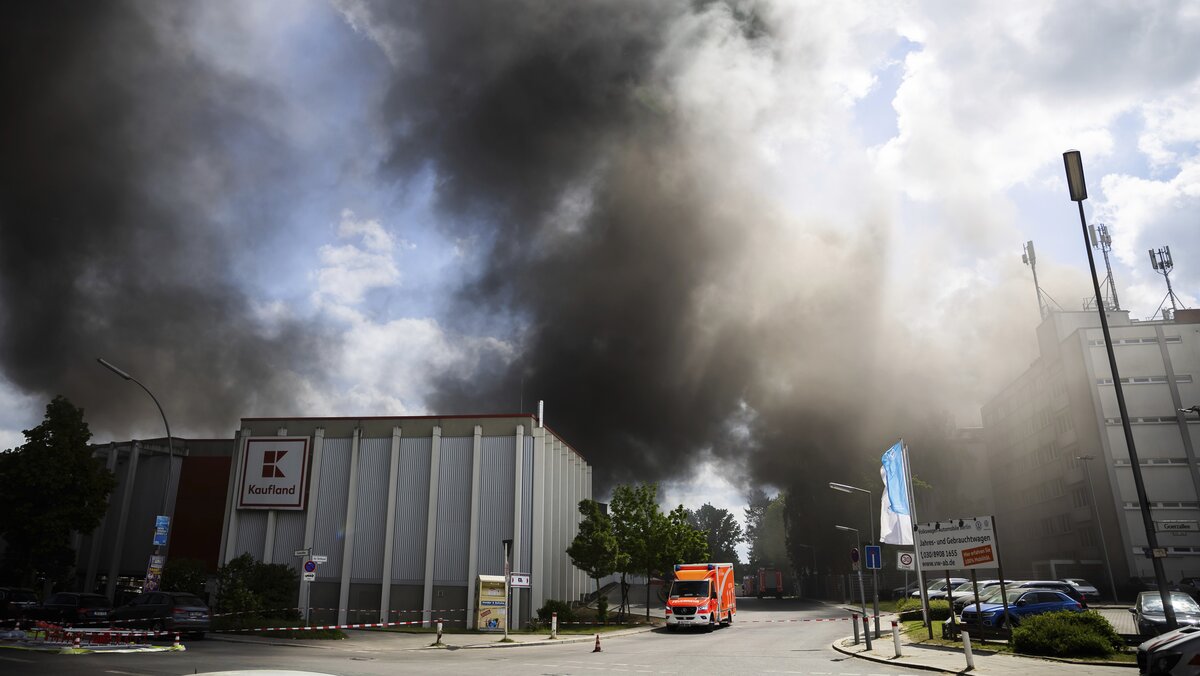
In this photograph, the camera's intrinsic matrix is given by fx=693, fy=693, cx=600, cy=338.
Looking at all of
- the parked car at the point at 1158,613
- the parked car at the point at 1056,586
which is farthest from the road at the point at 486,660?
the parked car at the point at 1056,586

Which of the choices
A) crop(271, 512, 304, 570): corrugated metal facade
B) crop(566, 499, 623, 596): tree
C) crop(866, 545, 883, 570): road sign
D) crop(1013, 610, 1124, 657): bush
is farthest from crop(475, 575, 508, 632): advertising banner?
crop(1013, 610, 1124, 657): bush

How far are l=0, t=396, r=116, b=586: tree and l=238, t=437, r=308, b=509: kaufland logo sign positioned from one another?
26.4ft

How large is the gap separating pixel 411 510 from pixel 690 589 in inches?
676

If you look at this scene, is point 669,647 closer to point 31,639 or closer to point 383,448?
point 31,639

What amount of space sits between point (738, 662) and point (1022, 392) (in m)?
69.9

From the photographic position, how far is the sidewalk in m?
15.9

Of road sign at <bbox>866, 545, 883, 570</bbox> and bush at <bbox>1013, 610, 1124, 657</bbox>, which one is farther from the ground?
road sign at <bbox>866, 545, 883, 570</bbox>

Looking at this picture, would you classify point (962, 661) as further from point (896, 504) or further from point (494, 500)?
point (494, 500)

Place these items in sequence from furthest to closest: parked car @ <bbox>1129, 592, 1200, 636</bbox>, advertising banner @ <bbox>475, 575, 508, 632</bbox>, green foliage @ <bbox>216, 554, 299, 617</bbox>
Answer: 1. green foliage @ <bbox>216, 554, 299, 617</bbox>
2. advertising banner @ <bbox>475, 575, 508, 632</bbox>
3. parked car @ <bbox>1129, 592, 1200, 636</bbox>

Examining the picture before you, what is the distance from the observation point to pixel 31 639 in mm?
21578

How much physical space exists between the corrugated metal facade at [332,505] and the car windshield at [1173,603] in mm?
37498

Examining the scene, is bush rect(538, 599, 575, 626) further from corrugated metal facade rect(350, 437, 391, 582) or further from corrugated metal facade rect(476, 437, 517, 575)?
corrugated metal facade rect(350, 437, 391, 582)

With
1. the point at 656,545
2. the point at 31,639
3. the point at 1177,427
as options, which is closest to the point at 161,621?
the point at 31,639

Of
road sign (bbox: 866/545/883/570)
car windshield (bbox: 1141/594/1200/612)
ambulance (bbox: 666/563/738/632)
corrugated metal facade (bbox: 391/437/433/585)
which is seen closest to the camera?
car windshield (bbox: 1141/594/1200/612)
